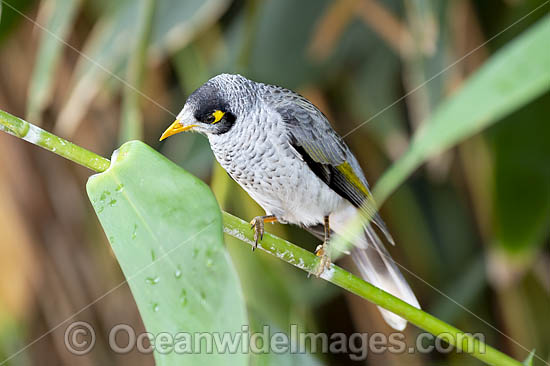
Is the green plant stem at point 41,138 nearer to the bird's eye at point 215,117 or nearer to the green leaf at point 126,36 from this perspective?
the bird's eye at point 215,117

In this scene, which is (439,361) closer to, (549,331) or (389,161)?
(549,331)

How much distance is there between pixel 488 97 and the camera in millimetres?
710

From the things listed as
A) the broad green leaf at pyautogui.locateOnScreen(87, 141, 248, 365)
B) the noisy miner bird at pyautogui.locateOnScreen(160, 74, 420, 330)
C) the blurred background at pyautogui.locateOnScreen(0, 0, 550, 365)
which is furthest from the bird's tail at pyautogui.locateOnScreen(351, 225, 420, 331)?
the broad green leaf at pyautogui.locateOnScreen(87, 141, 248, 365)

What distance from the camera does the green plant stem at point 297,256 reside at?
0.64 meters

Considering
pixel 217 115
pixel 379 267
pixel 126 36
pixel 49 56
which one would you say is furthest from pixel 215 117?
pixel 126 36

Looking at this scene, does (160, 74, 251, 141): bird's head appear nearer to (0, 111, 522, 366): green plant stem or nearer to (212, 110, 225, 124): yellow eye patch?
(212, 110, 225, 124): yellow eye patch

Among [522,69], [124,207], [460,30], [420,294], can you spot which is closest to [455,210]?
[420,294]

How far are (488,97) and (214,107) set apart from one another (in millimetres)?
296

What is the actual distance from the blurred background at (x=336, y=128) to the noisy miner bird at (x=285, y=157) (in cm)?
53

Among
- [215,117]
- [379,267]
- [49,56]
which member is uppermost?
[49,56]

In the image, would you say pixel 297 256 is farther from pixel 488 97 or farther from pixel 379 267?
pixel 379 267

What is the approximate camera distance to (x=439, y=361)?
2438mm

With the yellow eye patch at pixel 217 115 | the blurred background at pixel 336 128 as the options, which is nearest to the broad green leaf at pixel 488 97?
the yellow eye patch at pixel 217 115

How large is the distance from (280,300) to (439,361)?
3.49ft
